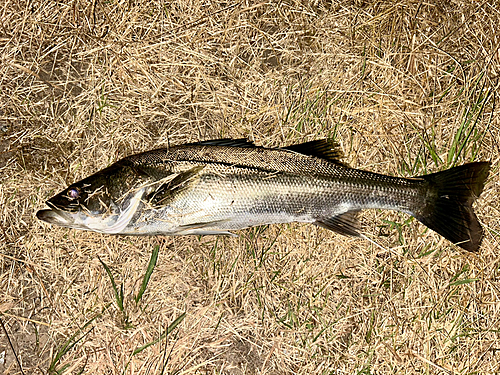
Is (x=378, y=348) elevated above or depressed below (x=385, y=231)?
below

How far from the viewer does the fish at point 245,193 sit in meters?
3.17

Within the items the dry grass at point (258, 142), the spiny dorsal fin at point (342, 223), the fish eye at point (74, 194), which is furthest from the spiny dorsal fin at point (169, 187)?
the spiny dorsal fin at point (342, 223)

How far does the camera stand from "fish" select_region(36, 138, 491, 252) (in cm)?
317

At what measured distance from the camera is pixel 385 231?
381cm

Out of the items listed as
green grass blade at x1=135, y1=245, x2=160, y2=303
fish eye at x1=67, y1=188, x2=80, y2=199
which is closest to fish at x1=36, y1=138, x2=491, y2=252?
fish eye at x1=67, y1=188, x2=80, y2=199

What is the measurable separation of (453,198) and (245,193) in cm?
181

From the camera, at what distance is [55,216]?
315 cm

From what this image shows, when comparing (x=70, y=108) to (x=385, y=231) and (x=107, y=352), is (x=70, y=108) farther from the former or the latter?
(x=385, y=231)

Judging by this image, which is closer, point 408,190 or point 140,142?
point 408,190

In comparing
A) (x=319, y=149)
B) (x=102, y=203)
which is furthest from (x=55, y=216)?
(x=319, y=149)

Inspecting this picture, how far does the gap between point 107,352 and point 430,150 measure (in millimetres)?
3599

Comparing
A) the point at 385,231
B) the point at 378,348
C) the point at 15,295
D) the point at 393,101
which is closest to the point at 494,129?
the point at 393,101

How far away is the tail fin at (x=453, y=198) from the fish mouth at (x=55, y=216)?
9.53ft

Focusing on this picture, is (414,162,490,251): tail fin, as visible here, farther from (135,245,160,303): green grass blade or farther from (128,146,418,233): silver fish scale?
(135,245,160,303): green grass blade
